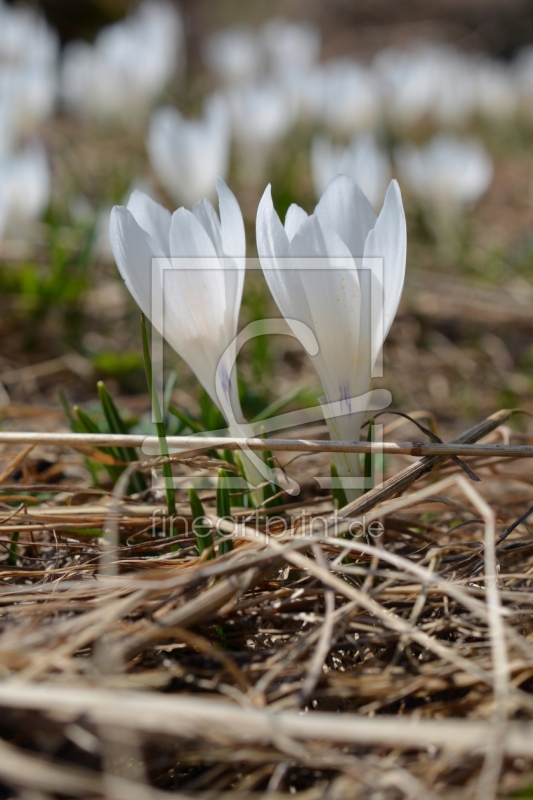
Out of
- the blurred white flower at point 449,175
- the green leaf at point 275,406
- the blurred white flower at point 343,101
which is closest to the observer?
the green leaf at point 275,406

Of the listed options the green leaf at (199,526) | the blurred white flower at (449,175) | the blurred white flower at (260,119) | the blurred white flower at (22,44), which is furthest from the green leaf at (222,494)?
the blurred white flower at (22,44)

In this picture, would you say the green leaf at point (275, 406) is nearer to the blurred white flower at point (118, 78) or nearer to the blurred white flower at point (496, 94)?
the blurred white flower at point (118, 78)

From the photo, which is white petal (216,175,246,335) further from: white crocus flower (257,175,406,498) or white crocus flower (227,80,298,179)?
white crocus flower (227,80,298,179)

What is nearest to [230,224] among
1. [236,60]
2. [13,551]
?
[13,551]

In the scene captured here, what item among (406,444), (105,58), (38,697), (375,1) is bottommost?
(38,697)

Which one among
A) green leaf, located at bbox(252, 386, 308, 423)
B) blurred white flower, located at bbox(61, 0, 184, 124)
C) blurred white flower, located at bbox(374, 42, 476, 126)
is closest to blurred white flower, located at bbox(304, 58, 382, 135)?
blurred white flower, located at bbox(374, 42, 476, 126)

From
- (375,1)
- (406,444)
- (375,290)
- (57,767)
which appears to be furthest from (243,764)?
(375,1)

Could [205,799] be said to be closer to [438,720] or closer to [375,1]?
[438,720]
